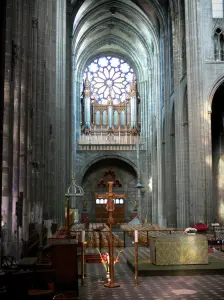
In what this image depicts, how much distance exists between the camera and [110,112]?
4416 cm

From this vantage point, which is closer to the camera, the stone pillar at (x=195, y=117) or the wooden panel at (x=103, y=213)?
the stone pillar at (x=195, y=117)

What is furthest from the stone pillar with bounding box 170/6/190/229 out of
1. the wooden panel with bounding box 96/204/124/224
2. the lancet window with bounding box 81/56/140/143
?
the wooden panel with bounding box 96/204/124/224

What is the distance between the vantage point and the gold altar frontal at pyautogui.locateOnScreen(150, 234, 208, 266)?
42.3 feet

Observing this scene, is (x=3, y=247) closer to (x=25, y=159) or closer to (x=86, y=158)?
(x=25, y=159)

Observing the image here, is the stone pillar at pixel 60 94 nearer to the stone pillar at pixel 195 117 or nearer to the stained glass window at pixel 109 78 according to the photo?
the stone pillar at pixel 195 117

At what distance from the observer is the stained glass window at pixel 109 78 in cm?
4675

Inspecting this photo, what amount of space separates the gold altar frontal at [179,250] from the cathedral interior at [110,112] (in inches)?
110

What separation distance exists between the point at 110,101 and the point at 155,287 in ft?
116

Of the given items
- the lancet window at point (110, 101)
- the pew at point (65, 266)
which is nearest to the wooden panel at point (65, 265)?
the pew at point (65, 266)

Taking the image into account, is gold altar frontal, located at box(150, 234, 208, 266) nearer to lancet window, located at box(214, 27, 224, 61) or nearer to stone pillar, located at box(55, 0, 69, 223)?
stone pillar, located at box(55, 0, 69, 223)

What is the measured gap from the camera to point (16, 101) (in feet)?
43.1

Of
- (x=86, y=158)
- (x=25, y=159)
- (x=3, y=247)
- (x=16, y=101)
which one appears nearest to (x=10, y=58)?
(x=16, y=101)

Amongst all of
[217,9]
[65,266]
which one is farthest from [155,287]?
[217,9]

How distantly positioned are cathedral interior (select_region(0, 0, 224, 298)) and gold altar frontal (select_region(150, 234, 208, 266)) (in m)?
2.79
